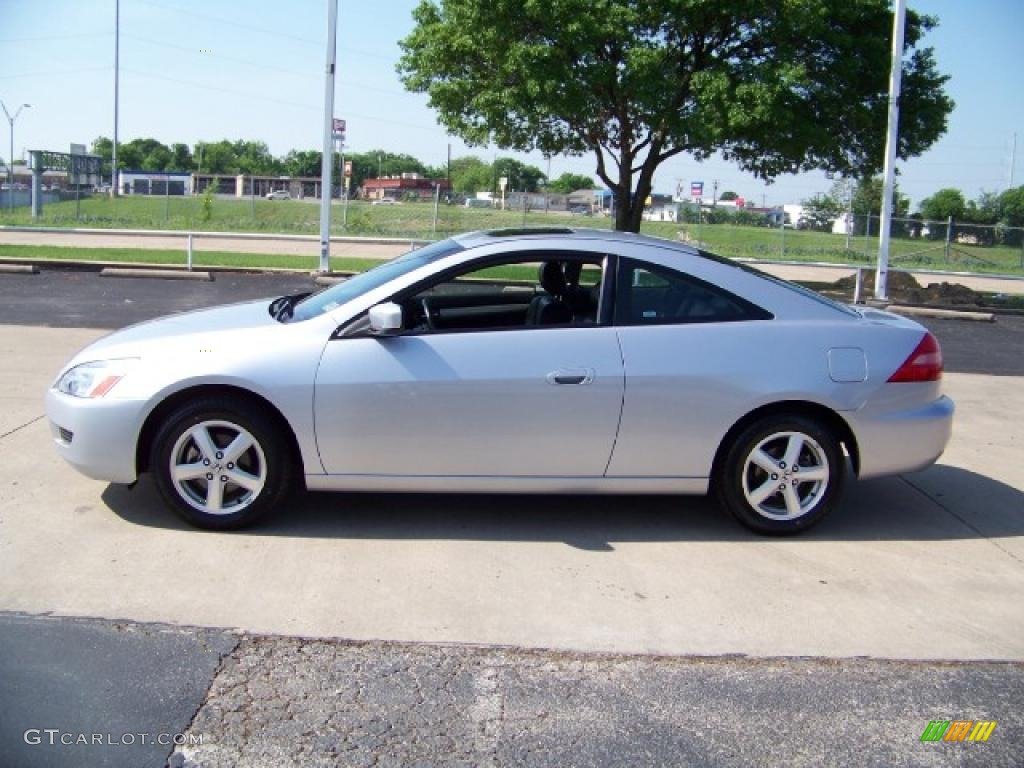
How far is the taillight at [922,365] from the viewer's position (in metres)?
5.21

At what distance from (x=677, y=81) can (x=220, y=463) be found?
16.2 metres

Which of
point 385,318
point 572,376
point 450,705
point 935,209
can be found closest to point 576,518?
point 572,376

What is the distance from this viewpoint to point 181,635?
3.85 metres

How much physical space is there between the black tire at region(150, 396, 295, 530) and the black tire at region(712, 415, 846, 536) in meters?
2.28

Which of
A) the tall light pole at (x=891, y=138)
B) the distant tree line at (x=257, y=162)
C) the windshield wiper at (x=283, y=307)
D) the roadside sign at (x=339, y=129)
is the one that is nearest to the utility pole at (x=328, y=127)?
the roadside sign at (x=339, y=129)

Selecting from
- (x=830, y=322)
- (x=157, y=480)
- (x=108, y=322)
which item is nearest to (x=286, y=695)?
(x=157, y=480)

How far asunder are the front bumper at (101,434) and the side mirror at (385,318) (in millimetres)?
1226

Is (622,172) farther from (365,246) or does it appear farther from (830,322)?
(830,322)

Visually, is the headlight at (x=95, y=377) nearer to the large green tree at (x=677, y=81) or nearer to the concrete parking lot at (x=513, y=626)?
the concrete parking lot at (x=513, y=626)

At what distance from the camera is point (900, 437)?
5238 millimetres

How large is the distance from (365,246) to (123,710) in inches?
1103

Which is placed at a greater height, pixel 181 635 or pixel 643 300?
pixel 643 300

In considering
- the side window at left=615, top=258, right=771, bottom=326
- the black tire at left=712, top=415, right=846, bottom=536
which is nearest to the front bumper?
the side window at left=615, top=258, right=771, bottom=326

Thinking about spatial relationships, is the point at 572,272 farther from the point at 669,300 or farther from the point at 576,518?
the point at 576,518
